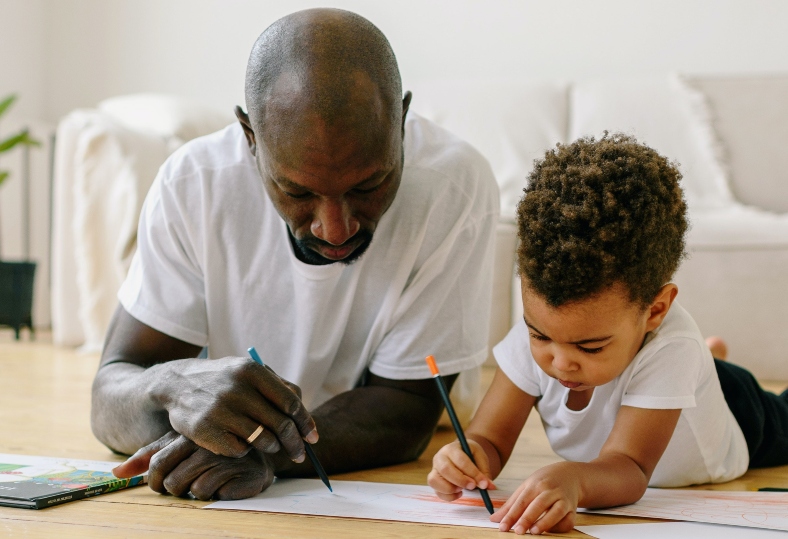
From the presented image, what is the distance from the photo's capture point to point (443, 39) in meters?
3.58

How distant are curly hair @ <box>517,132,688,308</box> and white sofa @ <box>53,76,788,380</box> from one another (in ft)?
4.91

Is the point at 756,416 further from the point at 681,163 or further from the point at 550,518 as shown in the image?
the point at 681,163

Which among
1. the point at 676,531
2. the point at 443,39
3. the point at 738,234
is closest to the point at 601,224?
the point at 676,531

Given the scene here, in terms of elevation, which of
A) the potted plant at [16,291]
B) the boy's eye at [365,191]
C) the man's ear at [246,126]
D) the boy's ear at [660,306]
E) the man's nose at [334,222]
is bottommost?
the potted plant at [16,291]

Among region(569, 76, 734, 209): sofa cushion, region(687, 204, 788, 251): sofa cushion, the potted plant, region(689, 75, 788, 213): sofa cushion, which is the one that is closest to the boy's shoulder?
region(687, 204, 788, 251): sofa cushion

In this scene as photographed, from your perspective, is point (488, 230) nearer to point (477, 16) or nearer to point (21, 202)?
point (477, 16)

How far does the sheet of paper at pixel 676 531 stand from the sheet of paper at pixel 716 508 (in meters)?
0.02

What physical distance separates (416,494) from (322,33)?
2.00 ft

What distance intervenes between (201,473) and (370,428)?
312mm

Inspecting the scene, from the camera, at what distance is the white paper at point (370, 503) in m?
1.03

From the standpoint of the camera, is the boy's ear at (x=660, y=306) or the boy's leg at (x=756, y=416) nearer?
the boy's ear at (x=660, y=306)

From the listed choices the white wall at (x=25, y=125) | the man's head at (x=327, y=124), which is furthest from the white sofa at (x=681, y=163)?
the man's head at (x=327, y=124)

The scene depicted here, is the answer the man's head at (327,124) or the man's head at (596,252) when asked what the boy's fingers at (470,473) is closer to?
the man's head at (596,252)

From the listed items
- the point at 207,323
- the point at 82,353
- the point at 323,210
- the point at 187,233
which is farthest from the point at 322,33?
the point at 82,353
